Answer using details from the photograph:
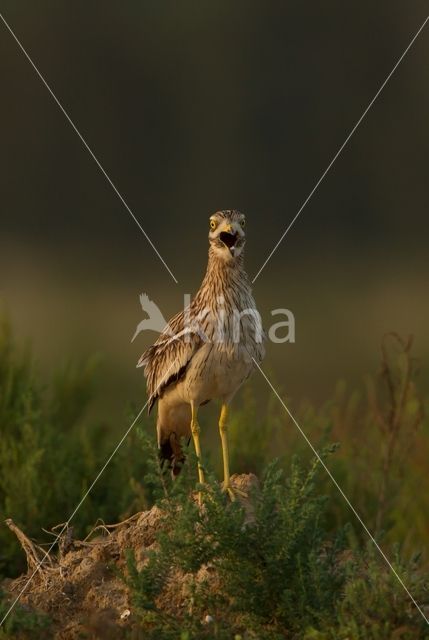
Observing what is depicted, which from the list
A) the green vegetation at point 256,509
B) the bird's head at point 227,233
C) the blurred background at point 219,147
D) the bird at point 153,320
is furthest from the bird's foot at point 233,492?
the blurred background at point 219,147

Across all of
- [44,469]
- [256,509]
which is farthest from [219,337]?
[44,469]

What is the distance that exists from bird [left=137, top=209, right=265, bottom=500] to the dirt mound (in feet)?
1.22

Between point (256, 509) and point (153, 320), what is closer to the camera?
point (256, 509)

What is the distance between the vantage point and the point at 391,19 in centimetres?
3038

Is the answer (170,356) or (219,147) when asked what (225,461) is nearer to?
(170,356)

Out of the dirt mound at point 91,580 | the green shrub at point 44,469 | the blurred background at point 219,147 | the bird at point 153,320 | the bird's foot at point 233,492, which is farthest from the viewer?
the blurred background at point 219,147

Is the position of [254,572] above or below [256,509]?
below

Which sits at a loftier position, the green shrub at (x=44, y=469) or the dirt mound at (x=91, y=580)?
the green shrub at (x=44, y=469)

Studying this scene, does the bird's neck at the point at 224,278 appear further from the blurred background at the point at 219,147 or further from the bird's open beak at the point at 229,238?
the blurred background at the point at 219,147

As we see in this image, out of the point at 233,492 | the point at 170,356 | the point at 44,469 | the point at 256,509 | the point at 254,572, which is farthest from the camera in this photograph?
the point at 44,469

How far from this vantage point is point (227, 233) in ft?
20.7

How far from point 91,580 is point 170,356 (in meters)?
1.14

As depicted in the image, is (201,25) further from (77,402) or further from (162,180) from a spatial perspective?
(77,402)

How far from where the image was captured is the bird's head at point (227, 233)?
6.25m
